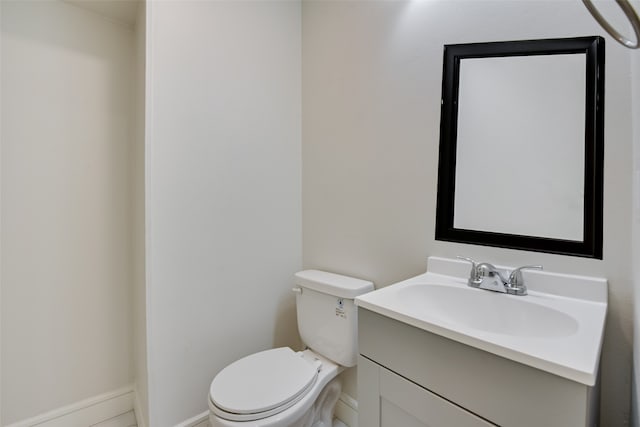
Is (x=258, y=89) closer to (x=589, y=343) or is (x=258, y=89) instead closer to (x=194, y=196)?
(x=194, y=196)

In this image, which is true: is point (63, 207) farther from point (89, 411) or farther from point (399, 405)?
point (399, 405)

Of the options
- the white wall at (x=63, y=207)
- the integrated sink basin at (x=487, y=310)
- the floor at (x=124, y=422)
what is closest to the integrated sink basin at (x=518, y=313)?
the integrated sink basin at (x=487, y=310)

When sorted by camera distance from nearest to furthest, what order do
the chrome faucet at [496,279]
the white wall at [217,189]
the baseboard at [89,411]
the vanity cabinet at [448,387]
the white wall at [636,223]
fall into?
the vanity cabinet at [448,387], the white wall at [636,223], the chrome faucet at [496,279], the white wall at [217,189], the baseboard at [89,411]

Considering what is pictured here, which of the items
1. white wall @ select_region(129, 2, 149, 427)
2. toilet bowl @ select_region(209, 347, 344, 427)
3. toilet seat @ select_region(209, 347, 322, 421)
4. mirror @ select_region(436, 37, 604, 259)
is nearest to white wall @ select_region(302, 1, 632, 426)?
mirror @ select_region(436, 37, 604, 259)

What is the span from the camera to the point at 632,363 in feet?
2.79

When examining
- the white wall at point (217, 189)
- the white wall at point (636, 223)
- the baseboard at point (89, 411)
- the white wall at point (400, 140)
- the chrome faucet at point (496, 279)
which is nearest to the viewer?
the white wall at point (636, 223)

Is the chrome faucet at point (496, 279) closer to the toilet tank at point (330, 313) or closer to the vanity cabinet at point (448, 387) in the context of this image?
the vanity cabinet at point (448, 387)

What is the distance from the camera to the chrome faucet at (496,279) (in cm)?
99

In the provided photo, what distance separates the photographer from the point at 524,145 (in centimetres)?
104

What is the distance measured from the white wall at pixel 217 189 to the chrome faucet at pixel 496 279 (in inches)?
41.5

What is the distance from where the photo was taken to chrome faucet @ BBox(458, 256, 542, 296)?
990mm

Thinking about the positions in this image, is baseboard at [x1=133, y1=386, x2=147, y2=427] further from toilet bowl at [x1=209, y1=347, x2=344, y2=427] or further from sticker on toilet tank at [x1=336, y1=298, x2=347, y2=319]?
sticker on toilet tank at [x1=336, y1=298, x2=347, y2=319]

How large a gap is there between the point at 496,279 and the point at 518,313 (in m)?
0.12

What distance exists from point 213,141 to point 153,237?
54 cm
